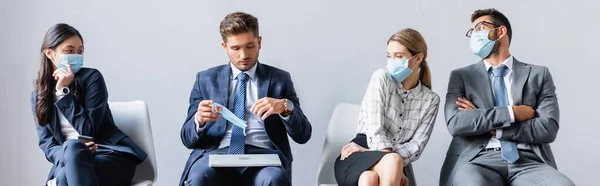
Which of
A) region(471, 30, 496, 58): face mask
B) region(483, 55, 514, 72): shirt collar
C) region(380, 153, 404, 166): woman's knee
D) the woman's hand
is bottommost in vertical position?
region(380, 153, 404, 166): woman's knee

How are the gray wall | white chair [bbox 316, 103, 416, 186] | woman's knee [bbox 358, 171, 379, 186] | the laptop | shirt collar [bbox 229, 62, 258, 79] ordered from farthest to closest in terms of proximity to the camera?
1. the gray wall
2. white chair [bbox 316, 103, 416, 186]
3. shirt collar [bbox 229, 62, 258, 79]
4. the laptop
5. woman's knee [bbox 358, 171, 379, 186]

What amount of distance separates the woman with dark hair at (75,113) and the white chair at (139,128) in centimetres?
8

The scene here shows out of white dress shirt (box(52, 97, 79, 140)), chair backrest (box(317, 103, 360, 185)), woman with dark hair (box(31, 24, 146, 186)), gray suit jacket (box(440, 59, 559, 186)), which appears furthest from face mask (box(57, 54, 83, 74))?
gray suit jacket (box(440, 59, 559, 186))

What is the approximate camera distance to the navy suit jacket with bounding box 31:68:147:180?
3.14 metres

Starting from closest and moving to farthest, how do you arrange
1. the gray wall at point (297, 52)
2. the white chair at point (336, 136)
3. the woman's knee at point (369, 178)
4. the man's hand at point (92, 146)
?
1. the woman's knee at point (369, 178)
2. the man's hand at point (92, 146)
3. the white chair at point (336, 136)
4. the gray wall at point (297, 52)

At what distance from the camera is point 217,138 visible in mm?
3225

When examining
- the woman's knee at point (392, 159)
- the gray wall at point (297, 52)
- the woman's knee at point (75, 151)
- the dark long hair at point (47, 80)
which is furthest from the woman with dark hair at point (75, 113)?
the woman's knee at point (392, 159)

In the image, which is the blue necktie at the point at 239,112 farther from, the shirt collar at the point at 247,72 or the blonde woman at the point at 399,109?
the blonde woman at the point at 399,109

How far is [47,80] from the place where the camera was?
322cm

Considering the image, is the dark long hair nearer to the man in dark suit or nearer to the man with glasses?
the man in dark suit

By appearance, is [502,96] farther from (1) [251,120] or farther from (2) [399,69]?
(1) [251,120]

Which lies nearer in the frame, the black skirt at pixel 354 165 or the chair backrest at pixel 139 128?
the black skirt at pixel 354 165

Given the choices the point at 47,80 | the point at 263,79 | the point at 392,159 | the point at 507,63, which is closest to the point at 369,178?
the point at 392,159

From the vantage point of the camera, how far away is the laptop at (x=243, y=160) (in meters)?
2.95
